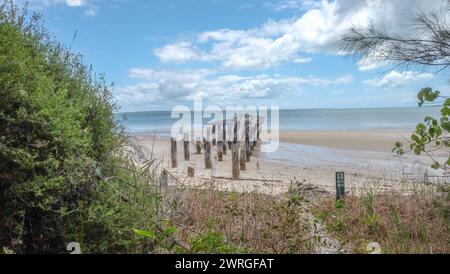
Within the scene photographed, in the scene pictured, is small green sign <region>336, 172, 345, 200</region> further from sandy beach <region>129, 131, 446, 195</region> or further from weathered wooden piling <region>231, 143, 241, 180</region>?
weathered wooden piling <region>231, 143, 241, 180</region>

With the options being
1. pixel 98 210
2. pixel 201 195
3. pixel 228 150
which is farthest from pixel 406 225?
pixel 228 150

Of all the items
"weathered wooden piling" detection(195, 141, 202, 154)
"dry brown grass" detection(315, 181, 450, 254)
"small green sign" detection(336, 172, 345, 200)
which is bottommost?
"dry brown grass" detection(315, 181, 450, 254)

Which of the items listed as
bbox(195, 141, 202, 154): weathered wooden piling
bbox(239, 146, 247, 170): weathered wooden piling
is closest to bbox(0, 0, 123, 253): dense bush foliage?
bbox(239, 146, 247, 170): weathered wooden piling

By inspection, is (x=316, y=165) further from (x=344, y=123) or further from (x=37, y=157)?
(x=344, y=123)

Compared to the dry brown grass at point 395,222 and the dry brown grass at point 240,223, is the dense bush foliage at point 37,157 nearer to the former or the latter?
the dry brown grass at point 240,223

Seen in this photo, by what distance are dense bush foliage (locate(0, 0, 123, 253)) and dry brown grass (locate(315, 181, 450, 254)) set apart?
229 cm

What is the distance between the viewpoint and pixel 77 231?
3.11 metres

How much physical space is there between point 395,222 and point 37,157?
3.31 m

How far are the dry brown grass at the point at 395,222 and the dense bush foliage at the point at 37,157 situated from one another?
2.29 metres

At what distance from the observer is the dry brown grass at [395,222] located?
13.0ft

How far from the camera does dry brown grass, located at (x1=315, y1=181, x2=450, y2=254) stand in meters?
3.96

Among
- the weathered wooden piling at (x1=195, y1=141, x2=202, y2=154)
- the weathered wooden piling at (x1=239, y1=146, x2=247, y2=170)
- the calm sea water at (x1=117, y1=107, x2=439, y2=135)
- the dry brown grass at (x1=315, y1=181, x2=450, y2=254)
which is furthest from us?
the calm sea water at (x1=117, y1=107, x2=439, y2=135)

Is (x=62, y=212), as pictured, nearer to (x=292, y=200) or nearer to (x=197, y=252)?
(x=197, y=252)

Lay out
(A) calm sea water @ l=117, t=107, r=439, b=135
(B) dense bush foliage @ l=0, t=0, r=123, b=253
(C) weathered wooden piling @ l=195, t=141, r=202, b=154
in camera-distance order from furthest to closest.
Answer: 1. (A) calm sea water @ l=117, t=107, r=439, b=135
2. (C) weathered wooden piling @ l=195, t=141, r=202, b=154
3. (B) dense bush foliage @ l=0, t=0, r=123, b=253
